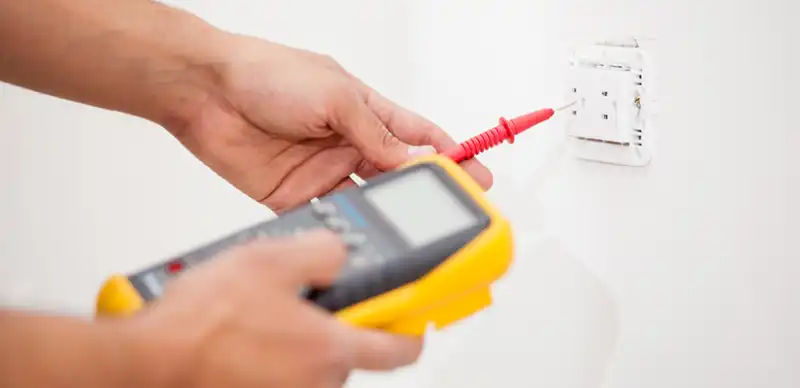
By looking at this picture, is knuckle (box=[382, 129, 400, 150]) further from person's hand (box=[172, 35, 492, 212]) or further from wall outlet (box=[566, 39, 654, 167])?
wall outlet (box=[566, 39, 654, 167])

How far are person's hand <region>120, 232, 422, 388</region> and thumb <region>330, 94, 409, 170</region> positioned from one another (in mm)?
213

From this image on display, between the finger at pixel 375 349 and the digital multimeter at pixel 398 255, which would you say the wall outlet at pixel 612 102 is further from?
the finger at pixel 375 349

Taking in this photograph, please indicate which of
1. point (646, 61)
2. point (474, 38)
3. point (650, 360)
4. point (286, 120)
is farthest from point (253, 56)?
point (650, 360)

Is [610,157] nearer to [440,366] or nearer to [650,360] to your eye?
[650,360]

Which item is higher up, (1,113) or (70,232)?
(1,113)

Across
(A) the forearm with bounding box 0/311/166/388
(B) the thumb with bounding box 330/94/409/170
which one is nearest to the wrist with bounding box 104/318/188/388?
(A) the forearm with bounding box 0/311/166/388

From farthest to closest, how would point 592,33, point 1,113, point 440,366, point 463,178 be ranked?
1. point 1,113
2. point 440,366
3. point 592,33
4. point 463,178

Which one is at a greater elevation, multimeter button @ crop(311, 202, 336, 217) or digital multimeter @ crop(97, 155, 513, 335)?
multimeter button @ crop(311, 202, 336, 217)

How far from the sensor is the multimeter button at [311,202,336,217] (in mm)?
526

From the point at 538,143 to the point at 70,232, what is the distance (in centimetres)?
57

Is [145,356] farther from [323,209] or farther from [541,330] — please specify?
[541,330]

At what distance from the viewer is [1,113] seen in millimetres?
938

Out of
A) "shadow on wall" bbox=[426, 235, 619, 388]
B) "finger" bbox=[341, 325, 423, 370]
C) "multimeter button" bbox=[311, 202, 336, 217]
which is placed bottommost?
"shadow on wall" bbox=[426, 235, 619, 388]

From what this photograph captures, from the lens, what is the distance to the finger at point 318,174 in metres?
0.72
